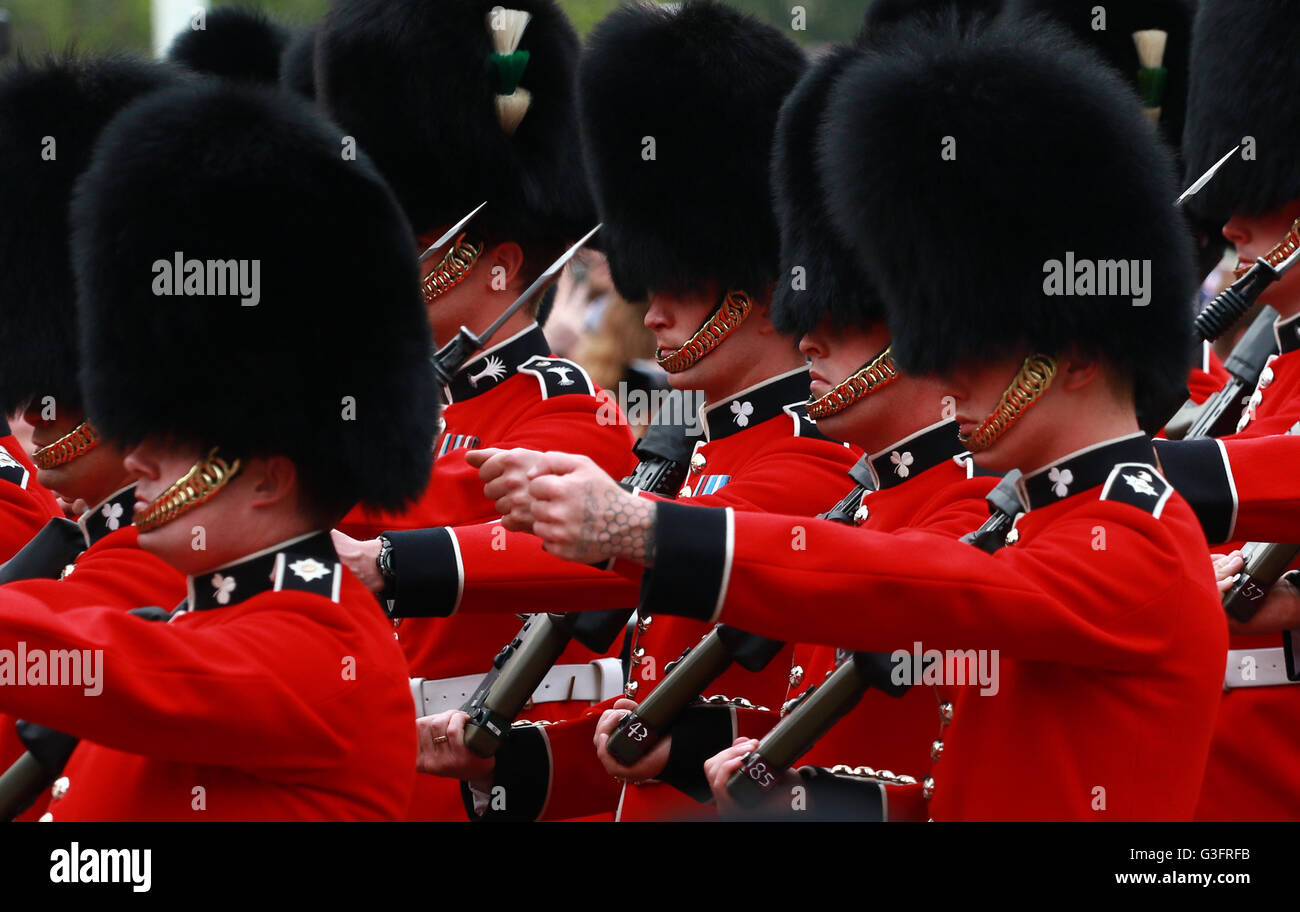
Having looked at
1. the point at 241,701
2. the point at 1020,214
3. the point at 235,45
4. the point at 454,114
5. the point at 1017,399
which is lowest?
the point at 241,701

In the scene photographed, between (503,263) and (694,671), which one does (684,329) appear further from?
(694,671)

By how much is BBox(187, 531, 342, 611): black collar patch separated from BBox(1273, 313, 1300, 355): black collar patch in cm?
237

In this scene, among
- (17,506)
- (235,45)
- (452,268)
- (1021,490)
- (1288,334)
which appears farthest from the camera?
(235,45)

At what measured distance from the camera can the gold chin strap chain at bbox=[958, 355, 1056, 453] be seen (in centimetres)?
314

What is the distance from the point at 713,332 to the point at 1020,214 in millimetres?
1473

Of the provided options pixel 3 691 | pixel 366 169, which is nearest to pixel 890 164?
pixel 366 169

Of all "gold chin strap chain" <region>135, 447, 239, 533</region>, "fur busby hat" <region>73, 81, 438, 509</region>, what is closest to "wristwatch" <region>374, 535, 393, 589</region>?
"fur busby hat" <region>73, 81, 438, 509</region>

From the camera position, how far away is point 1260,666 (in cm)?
420

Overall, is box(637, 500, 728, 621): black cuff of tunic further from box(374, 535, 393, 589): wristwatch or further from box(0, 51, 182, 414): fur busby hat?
box(0, 51, 182, 414): fur busby hat

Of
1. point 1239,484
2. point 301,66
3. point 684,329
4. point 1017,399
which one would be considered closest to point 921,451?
point 1239,484

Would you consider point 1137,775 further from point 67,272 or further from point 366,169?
point 67,272

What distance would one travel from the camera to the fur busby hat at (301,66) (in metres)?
6.05

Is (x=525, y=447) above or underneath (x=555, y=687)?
above

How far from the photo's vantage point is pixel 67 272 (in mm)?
4137
